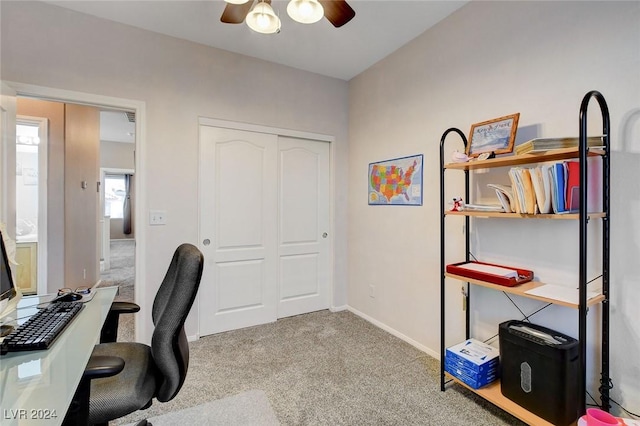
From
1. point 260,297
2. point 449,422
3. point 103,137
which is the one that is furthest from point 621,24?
point 103,137

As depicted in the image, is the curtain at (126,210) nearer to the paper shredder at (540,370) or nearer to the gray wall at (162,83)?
the gray wall at (162,83)

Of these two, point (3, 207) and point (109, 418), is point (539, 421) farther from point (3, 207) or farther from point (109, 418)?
point (3, 207)

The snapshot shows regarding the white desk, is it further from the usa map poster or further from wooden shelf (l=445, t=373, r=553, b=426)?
the usa map poster

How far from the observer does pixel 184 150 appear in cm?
271

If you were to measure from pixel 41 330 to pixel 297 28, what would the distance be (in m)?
2.58

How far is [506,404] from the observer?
1.65 metres

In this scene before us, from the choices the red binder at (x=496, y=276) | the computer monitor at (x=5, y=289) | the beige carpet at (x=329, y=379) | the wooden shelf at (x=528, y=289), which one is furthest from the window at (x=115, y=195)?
the wooden shelf at (x=528, y=289)

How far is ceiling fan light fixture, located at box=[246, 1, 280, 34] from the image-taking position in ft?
5.41

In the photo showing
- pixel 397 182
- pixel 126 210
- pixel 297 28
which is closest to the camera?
pixel 297 28

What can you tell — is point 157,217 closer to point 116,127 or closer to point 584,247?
point 584,247

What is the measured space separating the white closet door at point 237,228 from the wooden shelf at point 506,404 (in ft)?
6.78

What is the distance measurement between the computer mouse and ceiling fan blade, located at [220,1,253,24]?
1.84 m

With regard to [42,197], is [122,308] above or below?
below

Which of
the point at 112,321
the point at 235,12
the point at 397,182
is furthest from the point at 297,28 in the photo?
the point at 112,321
